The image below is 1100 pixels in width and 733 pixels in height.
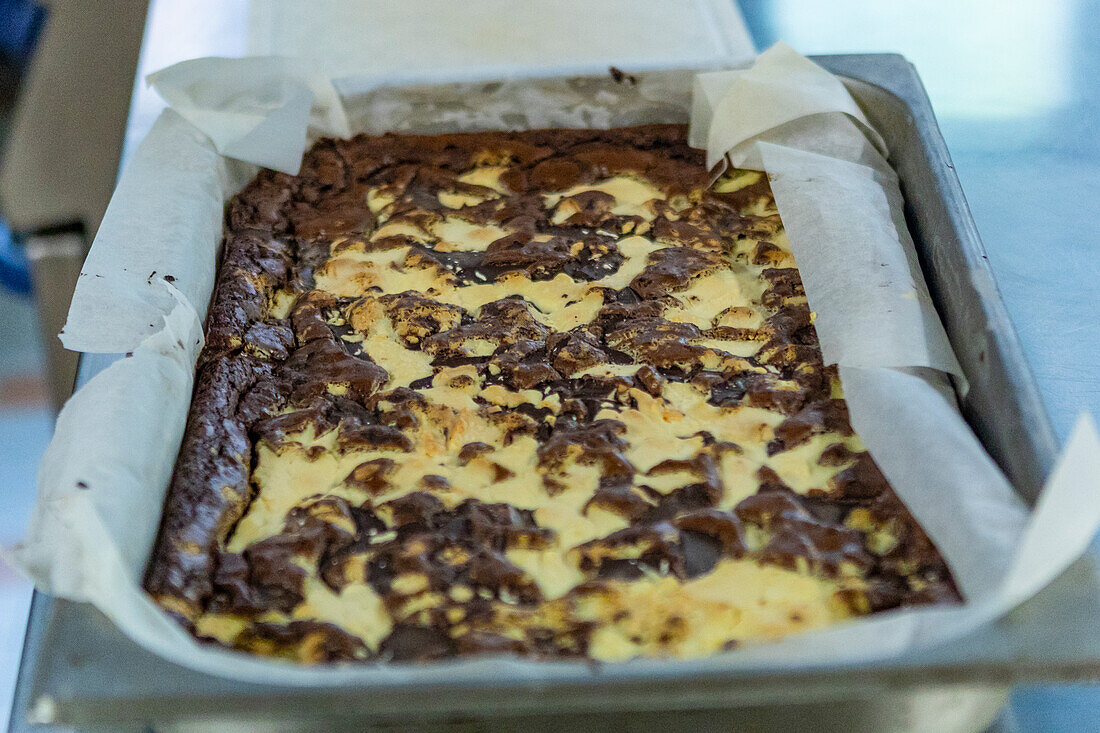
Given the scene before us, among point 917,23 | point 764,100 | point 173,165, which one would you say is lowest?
point 917,23

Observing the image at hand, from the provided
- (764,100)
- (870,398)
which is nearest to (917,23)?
(764,100)

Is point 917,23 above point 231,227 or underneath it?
underneath

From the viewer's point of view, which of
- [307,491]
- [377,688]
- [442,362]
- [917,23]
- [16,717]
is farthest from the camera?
[917,23]

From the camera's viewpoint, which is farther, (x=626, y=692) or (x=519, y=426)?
(x=519, y=426)

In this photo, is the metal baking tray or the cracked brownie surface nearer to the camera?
the metal baking tray

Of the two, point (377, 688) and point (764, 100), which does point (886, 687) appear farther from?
point (764, 100)

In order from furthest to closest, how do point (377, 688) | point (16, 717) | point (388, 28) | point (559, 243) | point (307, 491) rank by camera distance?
point (388, 28) → point (559, 243) → point (307, 491) → point (16, 717) → point (377, 688)

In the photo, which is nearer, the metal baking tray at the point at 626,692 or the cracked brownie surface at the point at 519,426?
the metal baking tray at the point at 626,692

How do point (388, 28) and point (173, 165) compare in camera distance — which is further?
point (388, 28)
